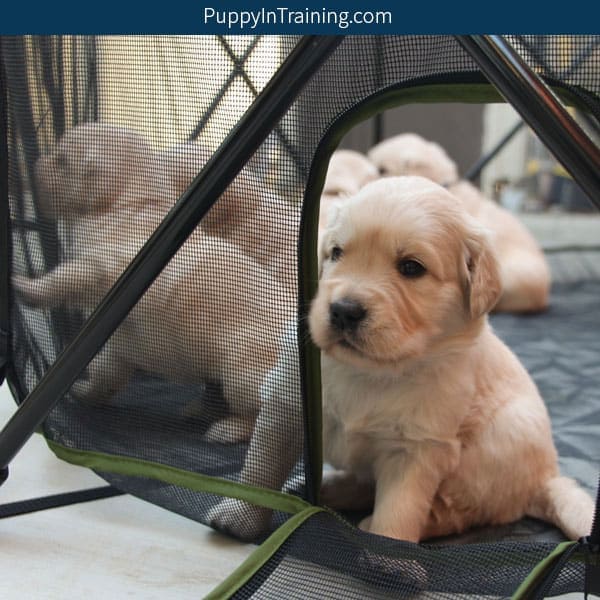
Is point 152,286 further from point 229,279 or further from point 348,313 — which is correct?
point 348,313

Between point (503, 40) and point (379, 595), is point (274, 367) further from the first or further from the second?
point (503, 40)

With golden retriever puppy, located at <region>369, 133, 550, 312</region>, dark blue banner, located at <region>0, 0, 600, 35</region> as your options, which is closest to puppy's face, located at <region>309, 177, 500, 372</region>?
dark blue banner, located at <region>0, 0, 600, 35</region>

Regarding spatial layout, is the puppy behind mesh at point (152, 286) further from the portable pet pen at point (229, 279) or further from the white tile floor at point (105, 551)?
the white tile floor at point (105, 551)

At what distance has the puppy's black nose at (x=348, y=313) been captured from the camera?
1351mm

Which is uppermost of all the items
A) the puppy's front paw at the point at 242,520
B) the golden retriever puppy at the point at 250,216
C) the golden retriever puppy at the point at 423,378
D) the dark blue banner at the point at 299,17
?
the dark blue banner at the point at 299,17

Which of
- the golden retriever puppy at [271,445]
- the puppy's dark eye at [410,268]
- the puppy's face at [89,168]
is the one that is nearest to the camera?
the puppy's dark eye at [410,268]

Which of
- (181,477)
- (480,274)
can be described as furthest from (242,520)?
(480,274)

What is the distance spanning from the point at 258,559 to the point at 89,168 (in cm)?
89

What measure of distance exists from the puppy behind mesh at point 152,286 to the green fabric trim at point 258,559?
0.23 metres

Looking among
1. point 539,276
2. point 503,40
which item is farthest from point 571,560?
point 539,276

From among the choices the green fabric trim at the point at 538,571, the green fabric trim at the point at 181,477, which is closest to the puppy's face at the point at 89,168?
the green fabric trim at the point at 181,477

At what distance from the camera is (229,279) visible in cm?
158

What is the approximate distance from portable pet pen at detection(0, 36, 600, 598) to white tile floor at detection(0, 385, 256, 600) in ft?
0.16

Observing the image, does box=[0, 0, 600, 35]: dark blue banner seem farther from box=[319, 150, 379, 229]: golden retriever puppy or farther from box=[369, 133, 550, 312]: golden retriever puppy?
box=[369, 133, 550, 312]: golden retriever puppy
